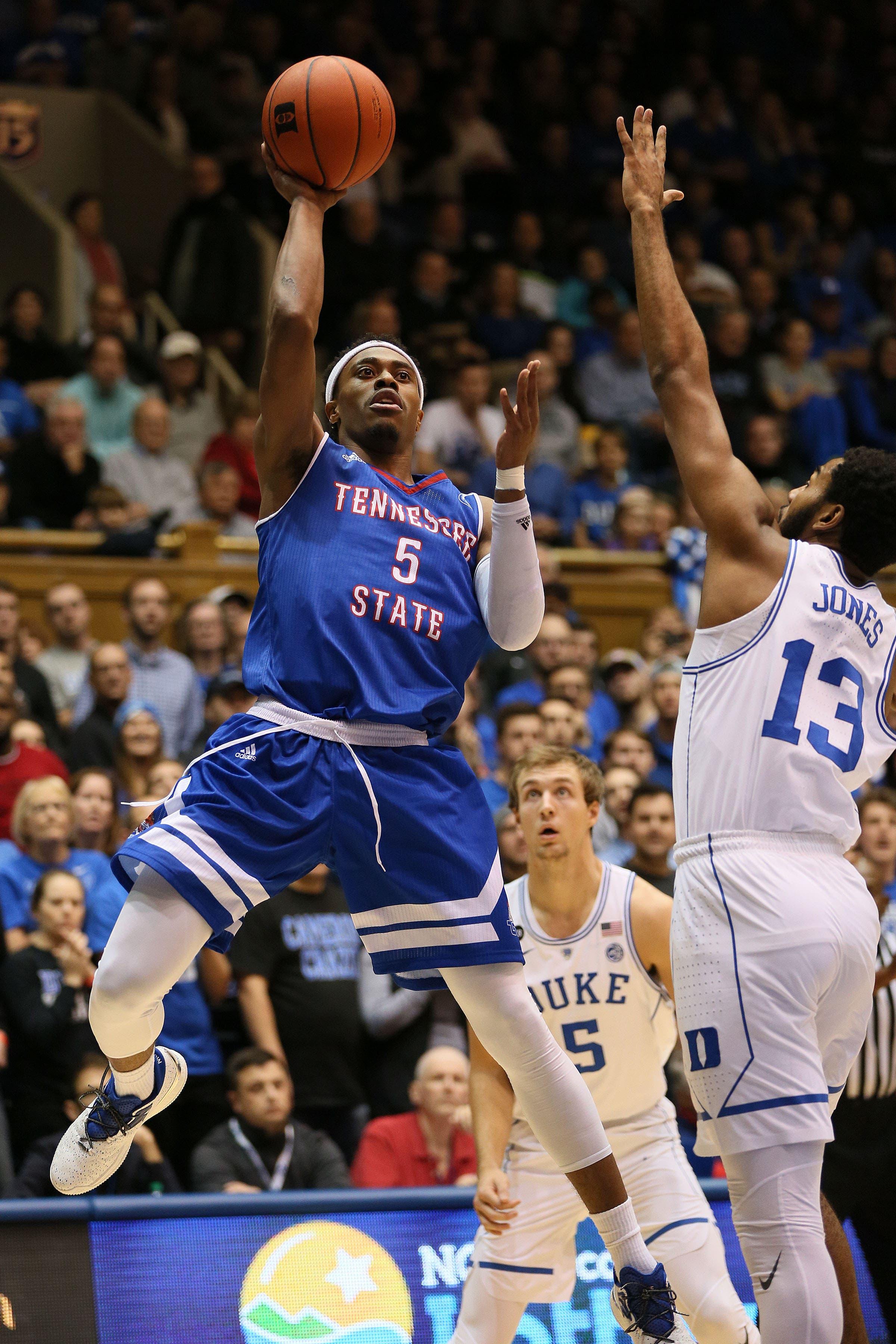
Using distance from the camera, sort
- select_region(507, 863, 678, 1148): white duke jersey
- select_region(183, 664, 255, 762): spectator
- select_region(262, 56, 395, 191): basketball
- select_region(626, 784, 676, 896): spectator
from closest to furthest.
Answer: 1. select_region(262, 56, 395, 191): basketball
2. select_region(507, 863, 678, 1148): white duke jersey
3. select_region(626, 784, 676, 896): spectator
4. select_region(183, 664, 255, 762): spectator

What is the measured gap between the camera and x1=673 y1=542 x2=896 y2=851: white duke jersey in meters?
3.88

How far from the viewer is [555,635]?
939 cm

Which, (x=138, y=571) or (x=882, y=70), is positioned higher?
(x=882, y=70)

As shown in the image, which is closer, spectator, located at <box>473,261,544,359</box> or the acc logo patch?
the acc logo patch

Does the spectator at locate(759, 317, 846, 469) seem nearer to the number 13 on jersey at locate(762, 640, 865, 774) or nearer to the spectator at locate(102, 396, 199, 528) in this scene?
the spectator at locate(102, 396, 199, 528)

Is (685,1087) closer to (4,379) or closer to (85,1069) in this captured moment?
(85,1069)

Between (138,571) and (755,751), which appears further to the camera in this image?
(138,571)

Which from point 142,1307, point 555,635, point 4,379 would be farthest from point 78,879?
point 4,379

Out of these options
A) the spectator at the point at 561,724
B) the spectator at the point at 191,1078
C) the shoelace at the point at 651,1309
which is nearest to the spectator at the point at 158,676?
the spectator at the point at 561,724

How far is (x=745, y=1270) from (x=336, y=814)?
8.31 ft

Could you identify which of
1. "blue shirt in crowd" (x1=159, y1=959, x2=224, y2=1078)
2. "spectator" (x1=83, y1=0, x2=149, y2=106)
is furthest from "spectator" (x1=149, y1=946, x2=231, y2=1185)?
"spectator" (x1=83, y1=0, x2=149, y2=106)

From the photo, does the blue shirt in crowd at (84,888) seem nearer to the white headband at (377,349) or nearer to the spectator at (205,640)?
the spectator at (205,640)

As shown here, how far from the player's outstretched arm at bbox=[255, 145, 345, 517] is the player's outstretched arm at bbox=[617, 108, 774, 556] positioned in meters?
0.80

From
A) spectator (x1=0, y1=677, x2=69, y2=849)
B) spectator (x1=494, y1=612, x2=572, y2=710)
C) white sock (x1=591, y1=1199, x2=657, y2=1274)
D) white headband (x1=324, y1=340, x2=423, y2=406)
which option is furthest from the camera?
spectator (x1=494, y1=612, x2=572, y2=710)
